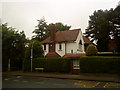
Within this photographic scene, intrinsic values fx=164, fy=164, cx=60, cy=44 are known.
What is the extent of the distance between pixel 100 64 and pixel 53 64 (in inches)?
285

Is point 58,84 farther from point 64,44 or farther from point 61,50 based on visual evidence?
point 64,44

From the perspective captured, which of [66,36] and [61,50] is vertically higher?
[66,36]

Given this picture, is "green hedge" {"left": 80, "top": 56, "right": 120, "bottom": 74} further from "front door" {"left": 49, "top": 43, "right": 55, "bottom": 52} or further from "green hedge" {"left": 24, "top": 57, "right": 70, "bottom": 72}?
"front door" {"left": 49, "top": 43, "right": 55, "bottom": 52}

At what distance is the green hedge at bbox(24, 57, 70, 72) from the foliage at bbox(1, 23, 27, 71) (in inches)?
184

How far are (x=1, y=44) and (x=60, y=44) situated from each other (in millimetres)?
12959

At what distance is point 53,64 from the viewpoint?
24656 millimetres

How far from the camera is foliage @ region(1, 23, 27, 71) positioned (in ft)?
91.5

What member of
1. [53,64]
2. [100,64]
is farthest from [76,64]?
[100,64]

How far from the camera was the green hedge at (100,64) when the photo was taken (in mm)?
20000

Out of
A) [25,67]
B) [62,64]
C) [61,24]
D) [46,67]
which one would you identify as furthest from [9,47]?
[61,24]

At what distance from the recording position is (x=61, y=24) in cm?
5944

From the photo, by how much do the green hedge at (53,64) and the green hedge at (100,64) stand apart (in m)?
2.50

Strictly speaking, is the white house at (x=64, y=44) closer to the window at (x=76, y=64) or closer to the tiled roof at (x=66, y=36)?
the tiled roof at (x=66, y=36)

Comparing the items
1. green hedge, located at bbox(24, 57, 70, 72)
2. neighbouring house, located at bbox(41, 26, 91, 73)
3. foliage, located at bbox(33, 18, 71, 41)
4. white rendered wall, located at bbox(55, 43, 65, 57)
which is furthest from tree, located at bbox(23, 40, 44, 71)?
foliage, located at bbox(33, 18, 71, 41)
